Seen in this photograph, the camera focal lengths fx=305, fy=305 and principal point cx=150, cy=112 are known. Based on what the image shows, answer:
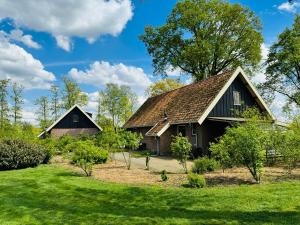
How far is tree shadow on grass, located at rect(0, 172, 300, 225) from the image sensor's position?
7.98m

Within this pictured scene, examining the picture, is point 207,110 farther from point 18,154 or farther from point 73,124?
point 73,124

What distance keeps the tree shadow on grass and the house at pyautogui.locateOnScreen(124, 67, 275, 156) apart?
12.1 meters

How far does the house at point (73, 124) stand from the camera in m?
41.2

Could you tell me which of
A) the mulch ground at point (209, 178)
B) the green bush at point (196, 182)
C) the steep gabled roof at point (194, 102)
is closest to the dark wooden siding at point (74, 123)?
the steep gabled roof at point (194, 102)

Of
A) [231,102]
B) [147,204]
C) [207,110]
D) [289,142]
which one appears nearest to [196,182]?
[147,204]

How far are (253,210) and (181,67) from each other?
3574 cm

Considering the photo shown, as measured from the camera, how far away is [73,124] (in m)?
42.0

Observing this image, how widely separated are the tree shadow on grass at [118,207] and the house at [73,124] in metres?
28.7

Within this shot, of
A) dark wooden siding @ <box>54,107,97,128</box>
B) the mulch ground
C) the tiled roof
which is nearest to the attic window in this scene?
dark wooden siding @ <box>54,107,97,128</box>

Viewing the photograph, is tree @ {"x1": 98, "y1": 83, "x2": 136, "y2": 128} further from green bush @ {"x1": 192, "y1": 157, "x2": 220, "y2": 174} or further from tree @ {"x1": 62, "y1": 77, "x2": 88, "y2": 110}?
green bush @ {"x1": 192, "y1": 157, "x2": 220, "y2": 174}

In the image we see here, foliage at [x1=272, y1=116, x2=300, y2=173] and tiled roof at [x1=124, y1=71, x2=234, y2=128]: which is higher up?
tiled roof at [x1=124, y1=71, x2=234, y2=128]

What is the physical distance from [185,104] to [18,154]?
558 inches

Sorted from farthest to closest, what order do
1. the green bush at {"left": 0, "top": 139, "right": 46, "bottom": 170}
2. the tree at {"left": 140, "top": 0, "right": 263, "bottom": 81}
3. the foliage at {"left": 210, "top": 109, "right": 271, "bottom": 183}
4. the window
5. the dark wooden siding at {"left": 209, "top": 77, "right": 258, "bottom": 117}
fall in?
the tree at {"left": 140, "top": 0, "right": 263, "bottom": 81}, the window, the dark wooden siding at {"left": 209, "top": 77, "right": 258, "bottom": 117}, the green bush at {"left": 0, "top": 139, "right": 46, "bottom": 170}, the foliage at {"left": 210, "top": 109, "right": 271, "bottom": 183}

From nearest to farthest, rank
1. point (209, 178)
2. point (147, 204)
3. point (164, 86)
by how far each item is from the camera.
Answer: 1. point (147, 204)
2. point (209, 178)
3. point (164, 86)
